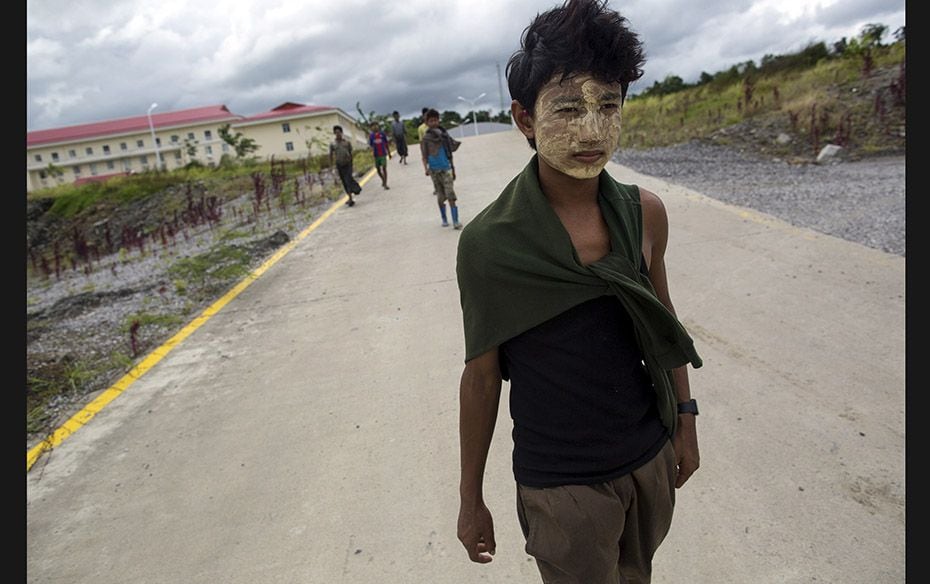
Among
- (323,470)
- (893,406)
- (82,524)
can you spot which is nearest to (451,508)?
(323,470)

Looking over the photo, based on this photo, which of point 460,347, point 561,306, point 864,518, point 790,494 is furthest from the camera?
point 460,347

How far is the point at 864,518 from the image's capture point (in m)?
2.24

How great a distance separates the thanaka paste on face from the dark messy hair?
0.02 m

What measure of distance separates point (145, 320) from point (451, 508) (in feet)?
14.3

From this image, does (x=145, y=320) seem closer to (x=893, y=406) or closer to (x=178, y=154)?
(x=893, y=406)

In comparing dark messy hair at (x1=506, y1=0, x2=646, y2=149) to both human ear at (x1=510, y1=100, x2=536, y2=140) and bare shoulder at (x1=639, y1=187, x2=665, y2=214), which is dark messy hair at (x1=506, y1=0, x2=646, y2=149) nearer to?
human ear at (x1=510, y1=100, x2=536, y2=140)

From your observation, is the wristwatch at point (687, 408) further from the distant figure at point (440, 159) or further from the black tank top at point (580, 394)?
the distant figure at point (440, 159)

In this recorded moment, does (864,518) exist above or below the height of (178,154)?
below

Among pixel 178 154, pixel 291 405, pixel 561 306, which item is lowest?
pixel 291 405

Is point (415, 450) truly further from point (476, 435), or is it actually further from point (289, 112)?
point (289, 112)

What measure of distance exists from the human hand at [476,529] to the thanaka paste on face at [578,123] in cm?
83

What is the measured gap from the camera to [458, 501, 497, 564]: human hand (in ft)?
4.59

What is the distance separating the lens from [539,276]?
1219 mm

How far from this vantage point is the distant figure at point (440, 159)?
772 centimetres
